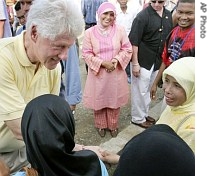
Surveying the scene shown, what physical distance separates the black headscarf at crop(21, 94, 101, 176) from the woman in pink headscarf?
252cm

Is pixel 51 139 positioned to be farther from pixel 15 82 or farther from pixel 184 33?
pixel 184 33

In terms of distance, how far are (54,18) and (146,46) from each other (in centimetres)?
261

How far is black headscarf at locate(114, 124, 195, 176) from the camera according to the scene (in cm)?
99

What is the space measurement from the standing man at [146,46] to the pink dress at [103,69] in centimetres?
16

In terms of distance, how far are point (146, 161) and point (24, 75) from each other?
3.26 ft

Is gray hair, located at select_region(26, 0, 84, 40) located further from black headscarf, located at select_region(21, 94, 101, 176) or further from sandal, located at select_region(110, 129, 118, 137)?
sandal, located at select_region(110, 129, 118, 137)

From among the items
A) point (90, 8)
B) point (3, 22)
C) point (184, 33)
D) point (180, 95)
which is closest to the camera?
point (180, 95)

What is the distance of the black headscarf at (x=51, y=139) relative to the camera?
1.27 meters

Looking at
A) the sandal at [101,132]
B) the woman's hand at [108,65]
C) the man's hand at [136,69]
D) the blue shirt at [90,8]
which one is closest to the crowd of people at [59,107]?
the woman's hand at [108,65]

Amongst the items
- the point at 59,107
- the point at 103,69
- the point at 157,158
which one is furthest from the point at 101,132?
the point at 157,158

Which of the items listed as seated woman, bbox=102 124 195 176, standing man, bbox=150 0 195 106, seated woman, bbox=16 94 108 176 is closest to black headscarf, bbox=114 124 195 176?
seated woman, bbox=102 124 195 176

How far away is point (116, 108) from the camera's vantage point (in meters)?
4.18

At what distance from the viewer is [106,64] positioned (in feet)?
12.7
